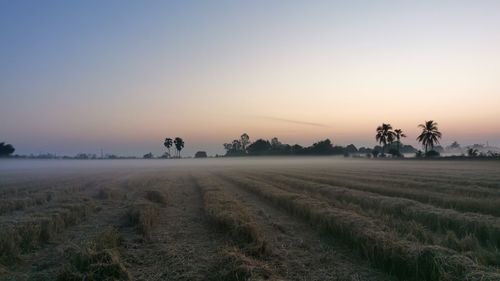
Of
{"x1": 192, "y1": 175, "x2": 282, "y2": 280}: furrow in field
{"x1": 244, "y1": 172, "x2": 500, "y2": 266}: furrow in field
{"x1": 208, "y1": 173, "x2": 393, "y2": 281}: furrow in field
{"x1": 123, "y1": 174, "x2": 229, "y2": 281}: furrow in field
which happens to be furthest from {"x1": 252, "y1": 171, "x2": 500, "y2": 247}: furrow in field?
{"x1": 123, "y1": 174, "x2": 229, "y2": 281}: furrow in field

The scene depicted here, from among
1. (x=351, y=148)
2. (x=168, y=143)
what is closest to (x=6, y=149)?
(x=168, y=143)

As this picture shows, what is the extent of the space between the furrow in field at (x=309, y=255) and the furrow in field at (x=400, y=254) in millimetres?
349

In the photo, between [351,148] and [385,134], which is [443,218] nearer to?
[385,134]

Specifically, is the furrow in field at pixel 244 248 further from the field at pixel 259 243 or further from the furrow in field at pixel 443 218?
the furrow in field at pixel 443 218

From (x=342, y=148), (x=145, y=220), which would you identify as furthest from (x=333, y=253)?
(x=342, y=148)

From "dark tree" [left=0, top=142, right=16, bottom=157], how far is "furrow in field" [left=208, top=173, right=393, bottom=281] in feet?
554

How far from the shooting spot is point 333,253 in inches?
384

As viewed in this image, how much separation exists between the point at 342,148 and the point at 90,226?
561 ft

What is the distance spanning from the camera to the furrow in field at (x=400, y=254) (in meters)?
7.15

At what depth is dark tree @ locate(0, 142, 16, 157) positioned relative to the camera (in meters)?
A: 150

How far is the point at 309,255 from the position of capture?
31.7ft

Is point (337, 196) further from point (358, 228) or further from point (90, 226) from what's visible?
point (90, 226)

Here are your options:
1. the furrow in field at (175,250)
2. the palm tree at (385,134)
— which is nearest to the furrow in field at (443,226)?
the furrow in field at (175,250)

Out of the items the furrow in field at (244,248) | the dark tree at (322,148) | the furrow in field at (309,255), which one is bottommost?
the furrow in field at (309,255)
